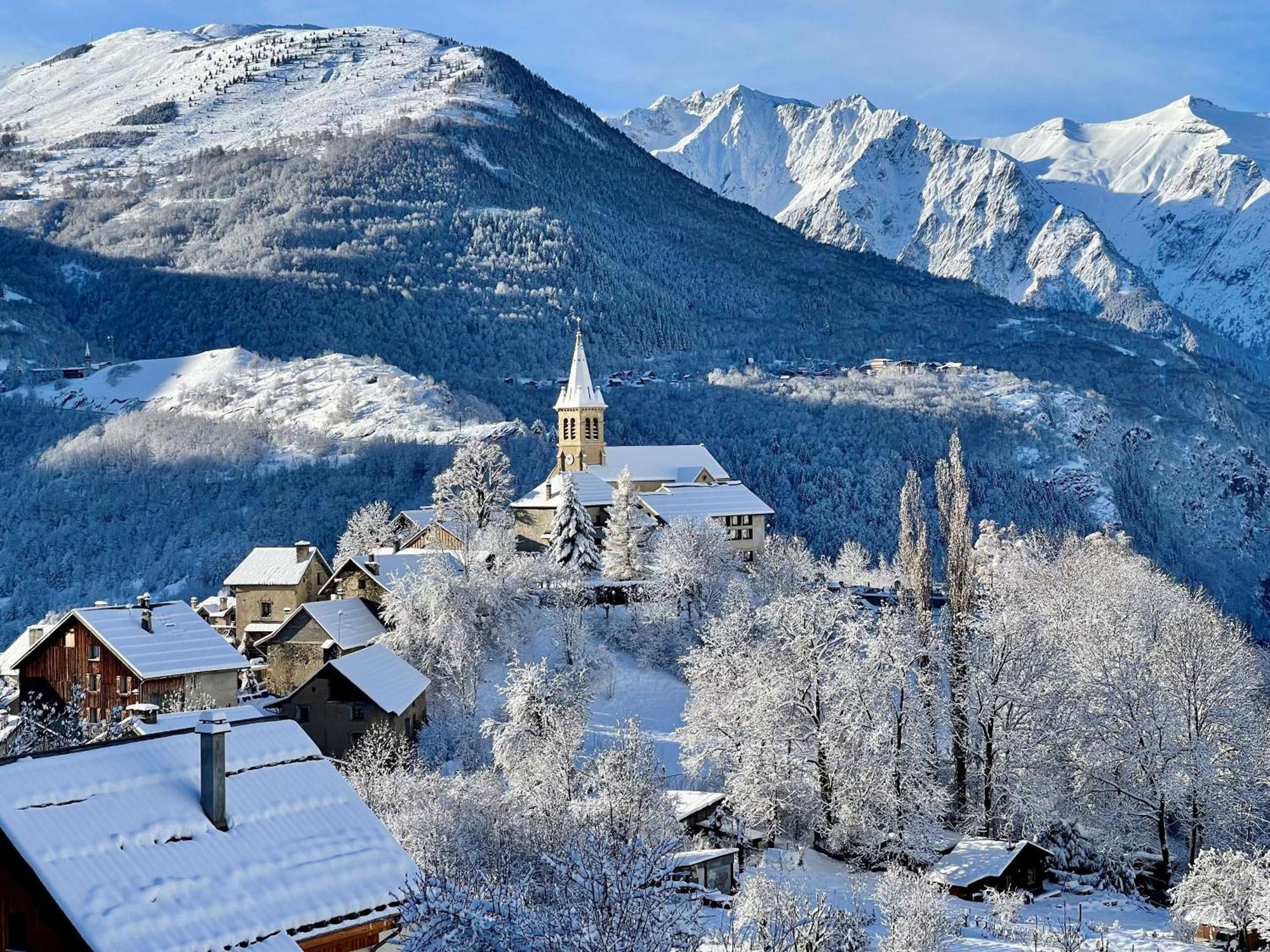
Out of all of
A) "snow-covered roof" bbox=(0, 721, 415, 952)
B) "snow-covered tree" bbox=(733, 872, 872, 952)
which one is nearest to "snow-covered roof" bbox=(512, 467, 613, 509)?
"snow-covered tree" bbox=(733, 872, 872, 952)

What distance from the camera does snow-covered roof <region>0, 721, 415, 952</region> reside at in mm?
25984

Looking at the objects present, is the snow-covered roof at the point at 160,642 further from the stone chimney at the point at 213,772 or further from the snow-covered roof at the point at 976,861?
the stone chimney at the point at 213,772

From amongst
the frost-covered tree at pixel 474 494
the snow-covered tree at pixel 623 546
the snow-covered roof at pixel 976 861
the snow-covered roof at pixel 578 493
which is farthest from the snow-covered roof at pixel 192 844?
the snow-covered roof at pixel 578 493

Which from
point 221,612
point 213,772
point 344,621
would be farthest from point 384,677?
point 213,772

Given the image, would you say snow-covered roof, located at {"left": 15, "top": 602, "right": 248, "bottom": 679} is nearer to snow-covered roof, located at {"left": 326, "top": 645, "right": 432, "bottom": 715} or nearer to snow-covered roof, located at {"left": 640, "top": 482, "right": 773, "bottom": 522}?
snow-covered roof, located at {"left": 326, "top": 645, "right": 432, "bottom": 715}

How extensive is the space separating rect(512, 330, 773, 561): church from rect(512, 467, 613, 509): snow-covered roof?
0.18ft

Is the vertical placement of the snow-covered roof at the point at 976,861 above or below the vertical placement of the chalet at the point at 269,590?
below

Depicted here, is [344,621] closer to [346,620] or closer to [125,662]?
[346,620]

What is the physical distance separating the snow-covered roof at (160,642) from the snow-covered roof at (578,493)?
25987mm

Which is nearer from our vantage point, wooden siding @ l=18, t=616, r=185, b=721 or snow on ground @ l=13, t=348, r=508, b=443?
wooden siding @ l=18, t=616, r=185, b=721

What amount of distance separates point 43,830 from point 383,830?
22.3 feet

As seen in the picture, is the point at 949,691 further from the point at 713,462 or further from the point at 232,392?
the point at 232,392

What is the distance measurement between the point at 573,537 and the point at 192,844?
54.1 meters

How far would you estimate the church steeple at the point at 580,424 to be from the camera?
341 feet
